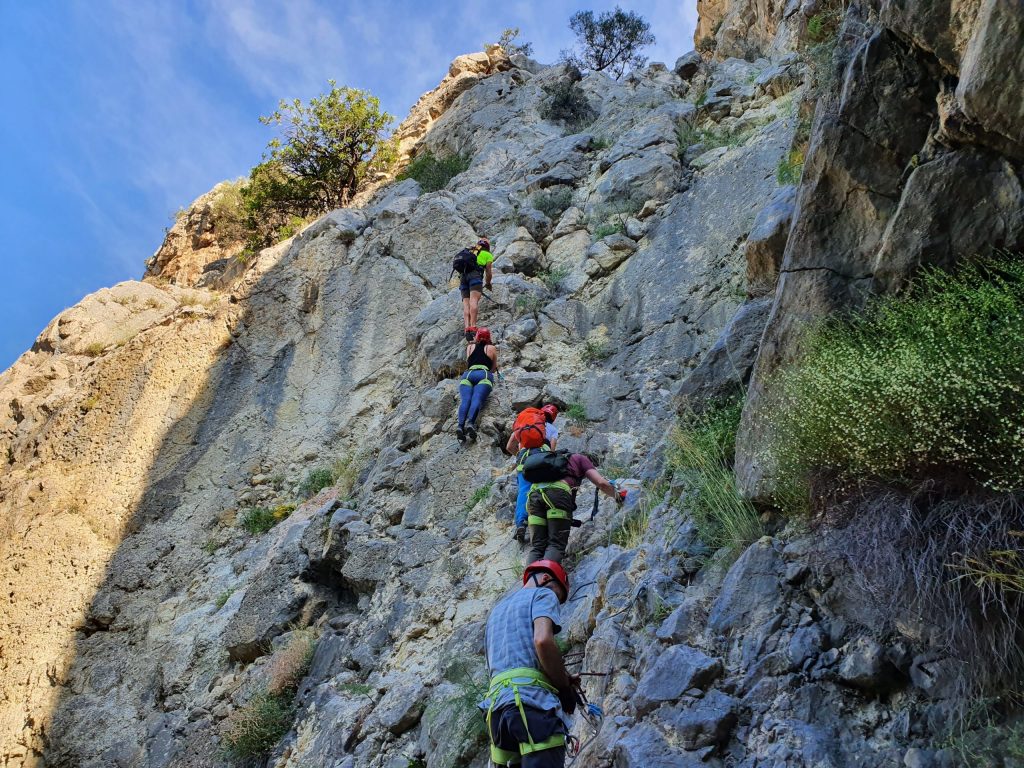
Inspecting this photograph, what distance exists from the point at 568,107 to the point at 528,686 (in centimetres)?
1782

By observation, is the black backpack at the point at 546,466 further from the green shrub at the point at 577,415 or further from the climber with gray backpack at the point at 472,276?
the climber with gray backpack at the point at 472,276

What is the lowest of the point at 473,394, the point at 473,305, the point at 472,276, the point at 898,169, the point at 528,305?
the point at 898,169

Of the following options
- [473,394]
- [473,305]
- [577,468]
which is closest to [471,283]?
[473,305]

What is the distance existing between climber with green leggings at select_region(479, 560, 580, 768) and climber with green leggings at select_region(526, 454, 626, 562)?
2138mm

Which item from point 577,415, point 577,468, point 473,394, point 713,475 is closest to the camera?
point 713,475

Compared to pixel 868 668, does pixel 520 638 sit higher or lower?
higher

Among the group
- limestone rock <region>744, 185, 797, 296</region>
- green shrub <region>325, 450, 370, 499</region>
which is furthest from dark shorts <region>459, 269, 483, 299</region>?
limestone rock <region>744, 185, 797, 296</region>

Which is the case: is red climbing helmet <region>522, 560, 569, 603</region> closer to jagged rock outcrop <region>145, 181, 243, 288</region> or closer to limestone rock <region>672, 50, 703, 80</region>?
limestone rock <region>672, 50, 703, 80</region>

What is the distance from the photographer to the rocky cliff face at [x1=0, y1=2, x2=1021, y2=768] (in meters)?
4.45

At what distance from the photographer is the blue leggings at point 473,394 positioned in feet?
32.9

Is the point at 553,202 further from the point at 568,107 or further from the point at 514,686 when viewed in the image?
the point at 514,686

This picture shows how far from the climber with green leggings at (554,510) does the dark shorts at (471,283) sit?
5303 mm

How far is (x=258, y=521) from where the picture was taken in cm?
1208

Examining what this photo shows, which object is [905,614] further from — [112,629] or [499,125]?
[499,125]
